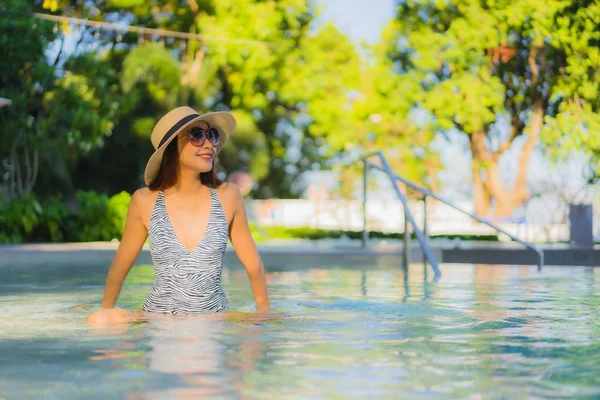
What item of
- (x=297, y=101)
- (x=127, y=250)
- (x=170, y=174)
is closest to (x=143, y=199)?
(x=170, y=174)

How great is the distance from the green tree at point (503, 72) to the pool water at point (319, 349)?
26.1 meters

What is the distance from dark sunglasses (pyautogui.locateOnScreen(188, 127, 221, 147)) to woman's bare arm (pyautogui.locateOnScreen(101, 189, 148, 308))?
1.57 ft

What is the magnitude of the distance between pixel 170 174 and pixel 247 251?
0.65 m

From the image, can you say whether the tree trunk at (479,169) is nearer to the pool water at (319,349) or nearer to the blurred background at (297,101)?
the blurred background at (297,101)

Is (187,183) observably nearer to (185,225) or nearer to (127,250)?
(185,225)

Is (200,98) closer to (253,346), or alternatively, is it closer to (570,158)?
(570,158)

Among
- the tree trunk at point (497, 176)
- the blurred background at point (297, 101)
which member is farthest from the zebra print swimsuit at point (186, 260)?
the tree trunk at point (497, 176)

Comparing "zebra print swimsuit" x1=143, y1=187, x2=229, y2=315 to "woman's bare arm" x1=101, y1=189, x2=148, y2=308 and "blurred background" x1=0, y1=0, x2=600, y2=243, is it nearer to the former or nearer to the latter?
"woman's bare arm" x1=101, y1=189, x2=148, y2=308

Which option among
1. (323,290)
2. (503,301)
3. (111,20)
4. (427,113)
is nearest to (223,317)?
(503,301)

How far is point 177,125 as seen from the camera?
6895 mm

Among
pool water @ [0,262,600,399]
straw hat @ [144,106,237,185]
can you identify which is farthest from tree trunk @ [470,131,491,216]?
straw hat @ [144,106,237,185]

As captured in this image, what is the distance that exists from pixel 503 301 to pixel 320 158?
39.9 meters

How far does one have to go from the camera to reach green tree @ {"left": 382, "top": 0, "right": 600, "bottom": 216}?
1442 inches

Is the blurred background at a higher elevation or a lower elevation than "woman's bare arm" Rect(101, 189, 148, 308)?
higher
